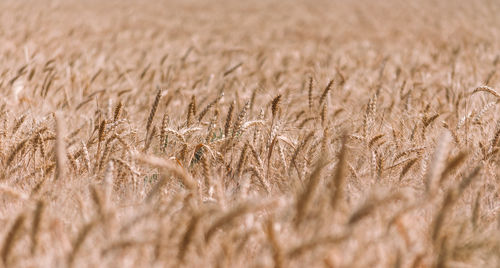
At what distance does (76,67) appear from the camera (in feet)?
11.3

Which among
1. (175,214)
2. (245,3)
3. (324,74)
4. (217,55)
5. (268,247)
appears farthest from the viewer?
(245,3)

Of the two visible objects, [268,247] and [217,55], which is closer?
[268,247]

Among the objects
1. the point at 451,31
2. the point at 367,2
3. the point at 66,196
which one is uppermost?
the point at 367,2

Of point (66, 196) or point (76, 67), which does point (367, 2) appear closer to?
point (76, 67)

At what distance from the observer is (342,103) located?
2.58 metres

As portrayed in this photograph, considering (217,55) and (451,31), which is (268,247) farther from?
(451,31)

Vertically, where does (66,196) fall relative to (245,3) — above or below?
below

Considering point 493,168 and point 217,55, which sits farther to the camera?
point 217,55

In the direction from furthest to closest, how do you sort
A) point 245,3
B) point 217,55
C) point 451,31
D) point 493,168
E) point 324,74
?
point 245,3 → point 451,31 → point 217,55 → point 324,74 → point 493,168

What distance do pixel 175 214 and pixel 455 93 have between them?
1.95 metres

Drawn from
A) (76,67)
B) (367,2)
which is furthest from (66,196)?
(367,2)

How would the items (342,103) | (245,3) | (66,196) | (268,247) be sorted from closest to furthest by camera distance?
(268,247) < (66,196) < (342,103) < (245,3)

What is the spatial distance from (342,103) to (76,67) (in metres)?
1.97

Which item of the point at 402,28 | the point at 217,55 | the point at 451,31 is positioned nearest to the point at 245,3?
the point at 402,28
